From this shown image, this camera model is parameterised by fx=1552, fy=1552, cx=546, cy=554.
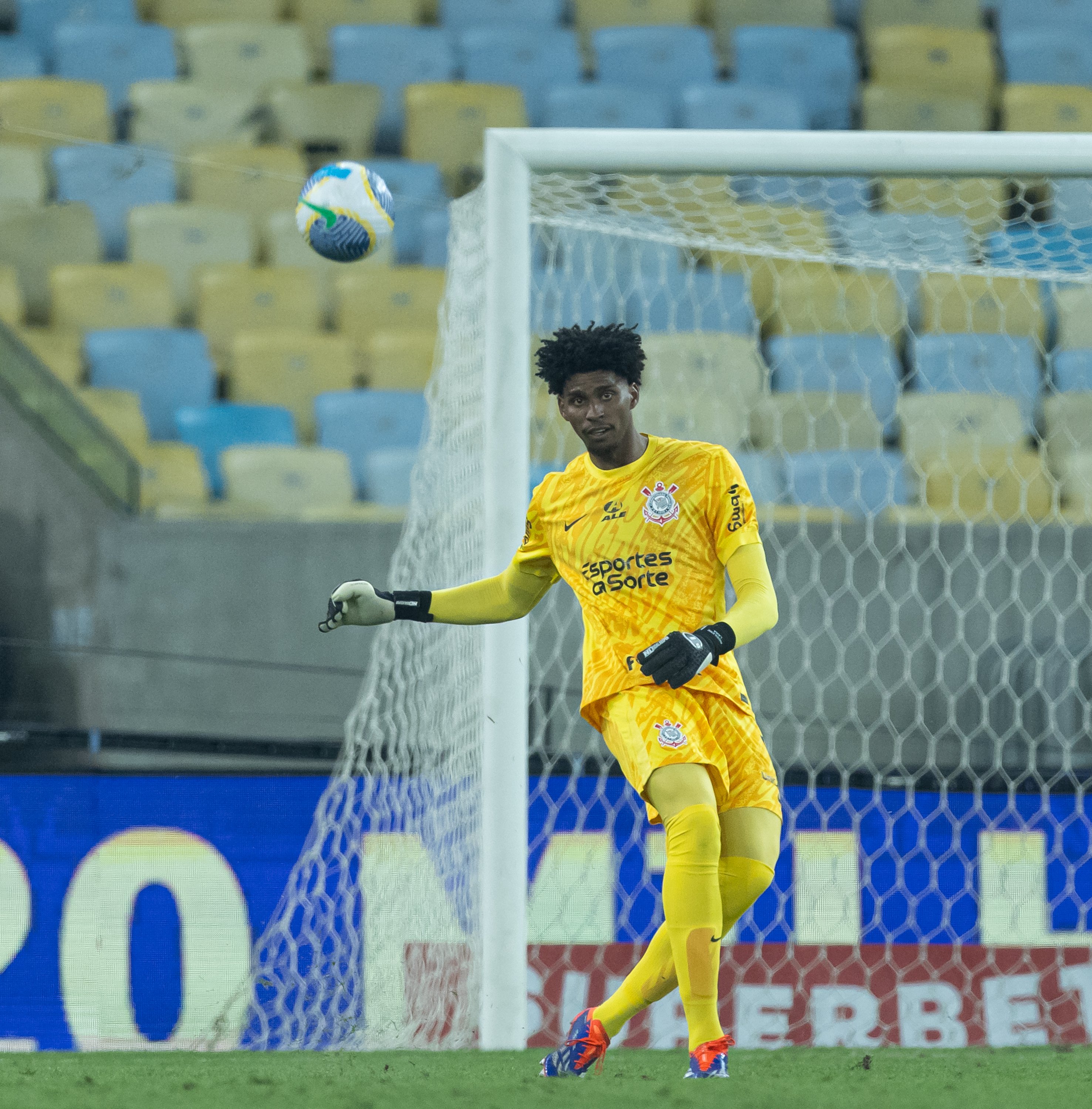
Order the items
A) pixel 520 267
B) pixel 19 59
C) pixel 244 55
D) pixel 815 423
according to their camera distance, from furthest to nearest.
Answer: pixel 244 55
pixel 19 59
pixel 815 423
pixel 520 267

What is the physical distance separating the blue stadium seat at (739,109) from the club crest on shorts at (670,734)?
5.07 meters

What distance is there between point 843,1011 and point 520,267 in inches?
92.3

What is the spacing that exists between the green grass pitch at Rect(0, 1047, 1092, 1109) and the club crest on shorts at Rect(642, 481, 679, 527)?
3.25 feet

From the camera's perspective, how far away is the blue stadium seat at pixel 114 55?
24.7 ft

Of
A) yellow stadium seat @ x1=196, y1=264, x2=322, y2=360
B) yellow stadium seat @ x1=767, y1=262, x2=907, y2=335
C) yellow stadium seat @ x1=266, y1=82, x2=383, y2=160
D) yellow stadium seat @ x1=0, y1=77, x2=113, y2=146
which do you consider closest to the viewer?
yellow stadium seat @ x1=767, y1=262, x2=907, y2=335

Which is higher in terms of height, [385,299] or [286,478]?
[385,299]

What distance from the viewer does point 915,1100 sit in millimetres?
2479

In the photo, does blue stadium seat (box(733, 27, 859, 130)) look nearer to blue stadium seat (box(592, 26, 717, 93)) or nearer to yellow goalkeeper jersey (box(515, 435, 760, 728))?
blue stadium seat (box(592, 26, 717, 93))

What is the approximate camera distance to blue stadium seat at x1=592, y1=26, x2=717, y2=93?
7.70m

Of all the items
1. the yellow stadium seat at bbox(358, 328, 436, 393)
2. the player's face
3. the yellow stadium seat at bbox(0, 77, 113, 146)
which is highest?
the yellow stadium seat at bbox(0, 77, 113, 146)

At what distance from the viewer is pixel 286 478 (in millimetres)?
5879

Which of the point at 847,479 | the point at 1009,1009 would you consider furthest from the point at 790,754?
the point at 847,479

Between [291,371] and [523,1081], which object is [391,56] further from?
[523,1081]

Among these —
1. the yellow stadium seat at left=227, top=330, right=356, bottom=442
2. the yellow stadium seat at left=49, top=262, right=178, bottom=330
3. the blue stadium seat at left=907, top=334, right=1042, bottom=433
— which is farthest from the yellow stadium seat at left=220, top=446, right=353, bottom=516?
the blue stadium seat at left=907, top=334, right=1042, bottom=433
